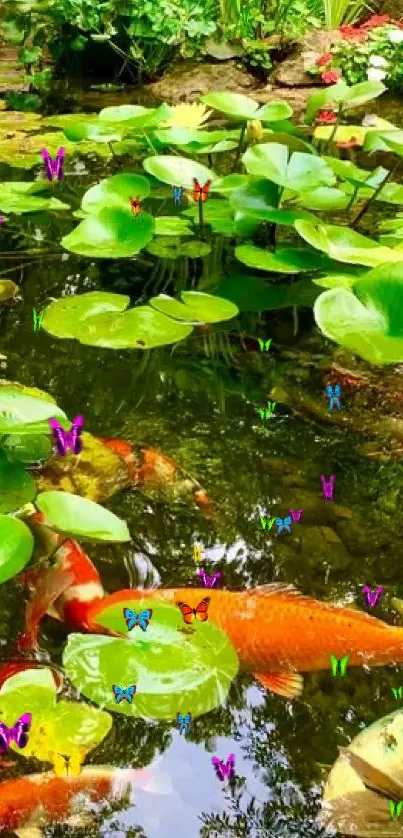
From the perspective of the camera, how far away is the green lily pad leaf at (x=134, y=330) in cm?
190

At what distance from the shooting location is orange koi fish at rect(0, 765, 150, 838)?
2.92 feet

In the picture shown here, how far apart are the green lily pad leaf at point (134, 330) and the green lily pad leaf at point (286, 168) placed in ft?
1.73

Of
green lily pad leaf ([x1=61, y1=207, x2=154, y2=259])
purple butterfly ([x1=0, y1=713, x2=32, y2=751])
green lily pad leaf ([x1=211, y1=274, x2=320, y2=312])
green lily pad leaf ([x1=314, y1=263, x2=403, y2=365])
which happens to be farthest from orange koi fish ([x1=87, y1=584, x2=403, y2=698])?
green lily pad leaf ([x1=61, y1=207, x2=154, y2=259])

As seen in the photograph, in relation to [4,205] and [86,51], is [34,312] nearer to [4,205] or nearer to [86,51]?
[4,205]

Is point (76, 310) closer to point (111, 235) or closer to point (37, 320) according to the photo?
point (37, 320)

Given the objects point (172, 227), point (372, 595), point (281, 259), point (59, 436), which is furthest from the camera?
point (172, 227)

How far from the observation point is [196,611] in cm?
113

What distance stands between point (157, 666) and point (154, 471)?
1.64 ft

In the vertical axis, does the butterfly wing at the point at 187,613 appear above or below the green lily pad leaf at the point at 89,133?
below

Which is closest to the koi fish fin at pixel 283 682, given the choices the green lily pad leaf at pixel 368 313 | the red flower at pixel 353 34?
the green lily pad leaf at pixel 368 313

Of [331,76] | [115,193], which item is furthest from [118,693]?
[331,76]

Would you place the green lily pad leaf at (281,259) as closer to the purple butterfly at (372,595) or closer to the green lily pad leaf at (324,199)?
the green lily pad leaf at (324,199)

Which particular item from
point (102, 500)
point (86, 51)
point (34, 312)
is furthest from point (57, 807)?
point (86, 51)

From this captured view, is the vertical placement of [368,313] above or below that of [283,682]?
above
